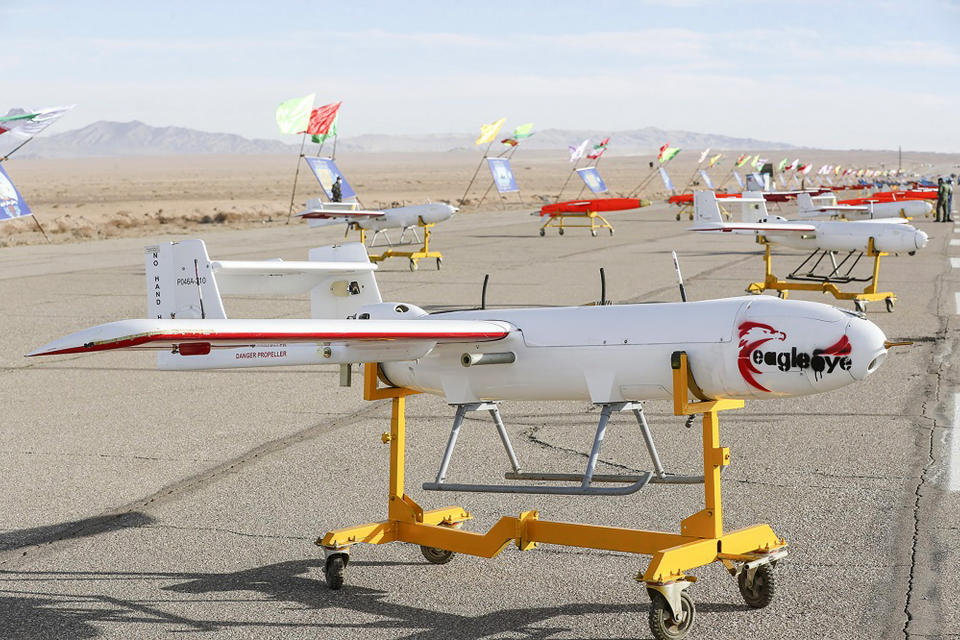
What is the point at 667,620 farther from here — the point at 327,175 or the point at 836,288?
the point at 327,175

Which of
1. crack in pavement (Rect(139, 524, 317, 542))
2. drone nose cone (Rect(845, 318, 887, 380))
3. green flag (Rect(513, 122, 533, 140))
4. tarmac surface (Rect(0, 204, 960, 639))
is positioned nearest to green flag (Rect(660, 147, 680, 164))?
green flag (Rect(513, 122, 533, 140))

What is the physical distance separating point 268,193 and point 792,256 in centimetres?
6800

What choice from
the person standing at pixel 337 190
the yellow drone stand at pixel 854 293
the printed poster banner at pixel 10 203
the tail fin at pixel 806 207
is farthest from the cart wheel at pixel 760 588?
the tail fin at pixel 806 207

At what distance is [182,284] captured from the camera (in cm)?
629

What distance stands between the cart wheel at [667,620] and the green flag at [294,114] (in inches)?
1066

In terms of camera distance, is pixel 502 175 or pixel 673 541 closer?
pixel 673 541

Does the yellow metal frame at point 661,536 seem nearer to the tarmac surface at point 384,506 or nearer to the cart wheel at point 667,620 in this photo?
the cart wheel at point 667,620

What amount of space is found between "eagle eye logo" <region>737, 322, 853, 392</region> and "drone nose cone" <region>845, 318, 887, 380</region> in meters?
→ 0.02

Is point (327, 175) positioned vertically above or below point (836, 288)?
above

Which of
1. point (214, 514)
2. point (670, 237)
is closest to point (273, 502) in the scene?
point (214, 514)

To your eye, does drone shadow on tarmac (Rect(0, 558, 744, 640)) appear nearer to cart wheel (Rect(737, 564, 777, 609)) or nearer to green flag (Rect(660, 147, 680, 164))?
cart wheel (Rect(737, 564, 777, 609))

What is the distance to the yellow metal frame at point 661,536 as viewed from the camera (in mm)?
Answer: 5207

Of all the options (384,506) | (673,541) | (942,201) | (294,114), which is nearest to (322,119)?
(294,114)

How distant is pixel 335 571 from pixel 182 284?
189 centimetres
